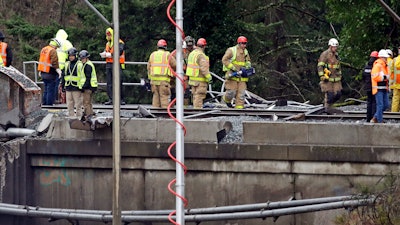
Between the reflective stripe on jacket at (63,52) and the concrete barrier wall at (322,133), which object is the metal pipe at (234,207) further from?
the reflective stripe on jacket at (63,52)

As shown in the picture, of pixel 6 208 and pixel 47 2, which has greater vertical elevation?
pixel 47 2

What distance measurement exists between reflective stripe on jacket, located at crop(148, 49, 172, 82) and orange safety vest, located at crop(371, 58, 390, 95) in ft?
16.1

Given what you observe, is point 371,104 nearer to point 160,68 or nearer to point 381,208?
point 381,208

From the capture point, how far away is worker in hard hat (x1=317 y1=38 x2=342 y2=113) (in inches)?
970

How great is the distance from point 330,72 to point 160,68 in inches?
139

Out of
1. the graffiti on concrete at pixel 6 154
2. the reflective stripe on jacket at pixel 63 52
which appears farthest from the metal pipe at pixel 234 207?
the reflective stripe on jacket at pixel 63 52

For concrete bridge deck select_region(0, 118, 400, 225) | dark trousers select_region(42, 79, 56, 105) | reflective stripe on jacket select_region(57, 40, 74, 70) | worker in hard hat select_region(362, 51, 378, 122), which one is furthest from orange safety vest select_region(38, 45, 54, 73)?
worker in hard hat select_region(362, 51, 378, 122)

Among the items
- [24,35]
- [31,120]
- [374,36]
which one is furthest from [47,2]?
[31,120]

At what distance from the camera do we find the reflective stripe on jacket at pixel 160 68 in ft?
83.3

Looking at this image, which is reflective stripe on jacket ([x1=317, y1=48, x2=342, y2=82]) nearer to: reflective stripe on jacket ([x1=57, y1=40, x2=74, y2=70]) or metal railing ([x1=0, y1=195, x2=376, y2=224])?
metal railing ([x1=0, y1=195, x2=376, y2=224])

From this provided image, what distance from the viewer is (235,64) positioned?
25.5 m

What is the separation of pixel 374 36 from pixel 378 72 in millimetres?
7776

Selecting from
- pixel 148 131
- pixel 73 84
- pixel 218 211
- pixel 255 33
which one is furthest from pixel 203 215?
pixel 255 33

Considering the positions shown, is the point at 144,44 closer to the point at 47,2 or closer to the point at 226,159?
the point at 47,2
